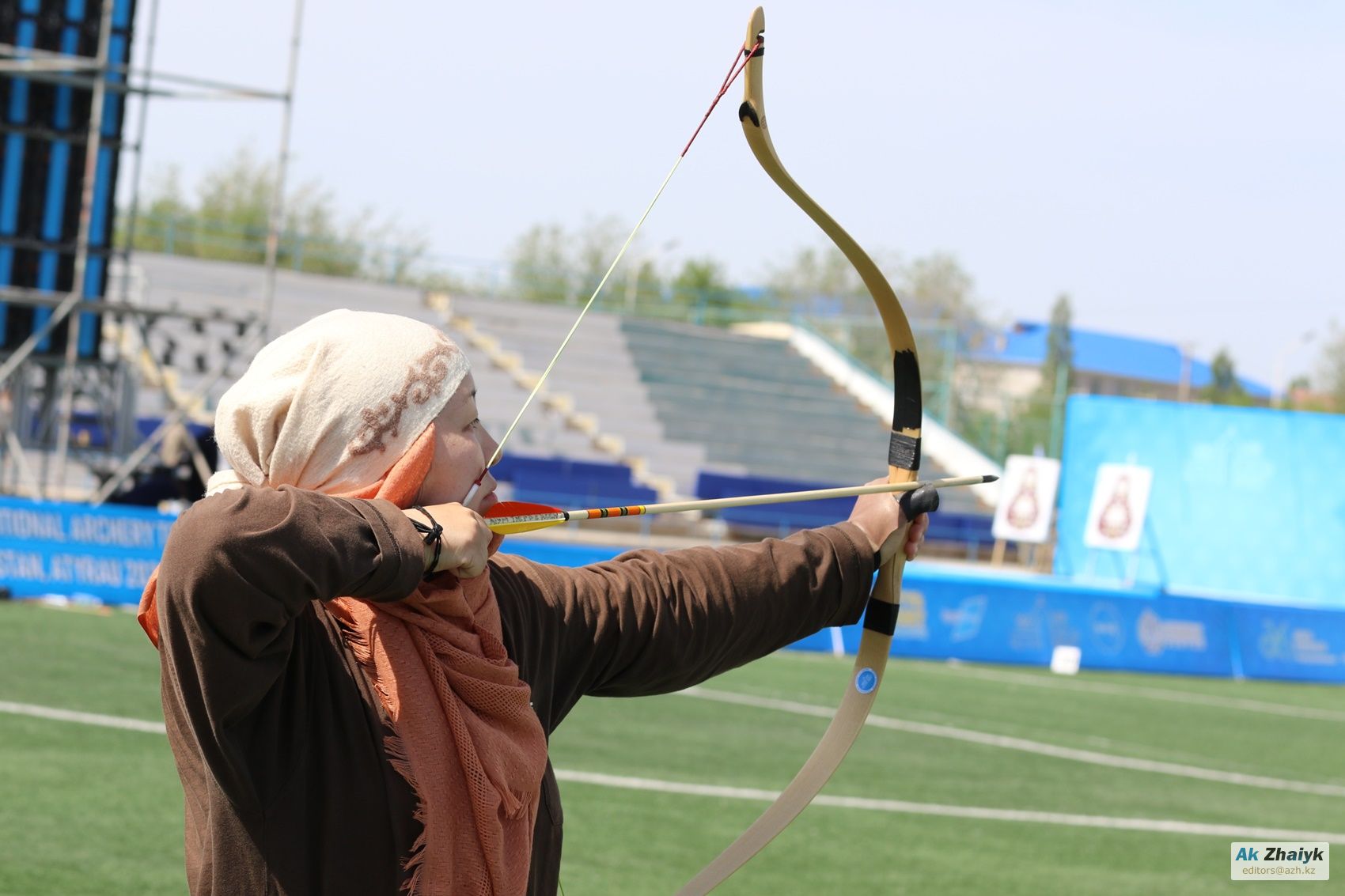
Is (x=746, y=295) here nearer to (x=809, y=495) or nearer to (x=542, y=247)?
(x=542, y=247)

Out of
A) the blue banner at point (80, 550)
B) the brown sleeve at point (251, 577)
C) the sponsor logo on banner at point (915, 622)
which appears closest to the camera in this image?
the brown sleeve at point (251, 577)

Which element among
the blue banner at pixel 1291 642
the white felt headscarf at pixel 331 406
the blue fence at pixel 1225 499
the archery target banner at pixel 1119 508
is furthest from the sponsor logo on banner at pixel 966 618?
the white felt headscarf at pixel 331 406

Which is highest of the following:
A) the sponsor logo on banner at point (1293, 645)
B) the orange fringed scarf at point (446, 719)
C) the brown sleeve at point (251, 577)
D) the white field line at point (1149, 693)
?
the brown sleeve at point (251, 577)

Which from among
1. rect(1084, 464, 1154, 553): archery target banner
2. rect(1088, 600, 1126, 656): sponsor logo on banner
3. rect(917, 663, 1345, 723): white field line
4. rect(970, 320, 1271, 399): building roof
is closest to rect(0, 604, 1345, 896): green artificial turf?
rect(917, 663, 1345, 723): white field line

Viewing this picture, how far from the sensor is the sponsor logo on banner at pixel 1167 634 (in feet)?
38.8

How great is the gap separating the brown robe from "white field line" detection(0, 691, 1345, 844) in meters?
3.85

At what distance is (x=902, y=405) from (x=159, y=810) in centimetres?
311

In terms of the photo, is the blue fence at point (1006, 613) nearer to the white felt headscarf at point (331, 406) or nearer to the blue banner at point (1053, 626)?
the blue banner at point (1053, 626)

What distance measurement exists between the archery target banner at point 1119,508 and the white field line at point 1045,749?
9139mm

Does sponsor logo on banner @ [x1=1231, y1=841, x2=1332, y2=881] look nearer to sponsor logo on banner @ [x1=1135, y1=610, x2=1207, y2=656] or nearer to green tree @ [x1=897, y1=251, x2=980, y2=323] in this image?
sponsor logo on banner @ [x1=1135, y1=610, x2=1207, y2=656]

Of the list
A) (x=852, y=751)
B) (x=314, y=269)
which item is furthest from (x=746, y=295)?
(x=852, y=751)

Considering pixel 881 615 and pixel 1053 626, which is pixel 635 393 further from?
pixel 881 615

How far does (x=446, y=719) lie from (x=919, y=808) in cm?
439

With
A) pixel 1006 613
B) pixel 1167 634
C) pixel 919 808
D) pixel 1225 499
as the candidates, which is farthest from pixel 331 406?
pixel 1225 499
